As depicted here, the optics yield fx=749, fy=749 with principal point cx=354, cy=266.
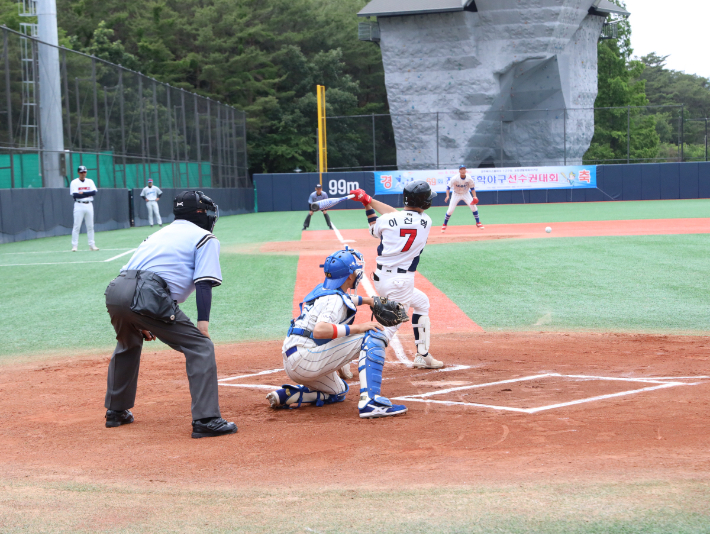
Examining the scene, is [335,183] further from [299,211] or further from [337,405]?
[337,405]

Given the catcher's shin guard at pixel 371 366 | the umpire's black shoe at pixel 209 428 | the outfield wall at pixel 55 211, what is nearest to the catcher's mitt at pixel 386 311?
the catcher's shin guard at pixel 371 366

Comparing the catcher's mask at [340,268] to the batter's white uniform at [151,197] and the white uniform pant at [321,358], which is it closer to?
the white uniform pant at [321,358]

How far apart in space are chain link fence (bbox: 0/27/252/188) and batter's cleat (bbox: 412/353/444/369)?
20003mm

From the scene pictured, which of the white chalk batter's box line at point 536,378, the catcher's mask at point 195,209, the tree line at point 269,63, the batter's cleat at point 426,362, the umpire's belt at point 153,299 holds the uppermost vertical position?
the tree line at point 269,63

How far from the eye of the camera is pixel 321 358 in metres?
5.72

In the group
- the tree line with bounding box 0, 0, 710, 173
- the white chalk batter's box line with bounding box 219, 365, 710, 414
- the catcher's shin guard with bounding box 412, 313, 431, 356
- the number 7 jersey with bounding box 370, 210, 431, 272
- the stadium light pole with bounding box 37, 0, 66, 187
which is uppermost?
the tree line with bounding box 0, 0, 710, 173

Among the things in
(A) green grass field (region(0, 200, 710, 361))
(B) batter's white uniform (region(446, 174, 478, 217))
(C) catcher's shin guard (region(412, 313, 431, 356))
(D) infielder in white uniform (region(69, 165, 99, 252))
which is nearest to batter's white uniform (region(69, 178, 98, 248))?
(D) infielder in white uniform (region(69, 165, 99, 252))

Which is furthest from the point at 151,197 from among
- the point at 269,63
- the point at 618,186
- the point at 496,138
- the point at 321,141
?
the point at 269,63

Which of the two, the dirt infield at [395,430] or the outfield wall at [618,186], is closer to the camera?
the dirt infield at [395,430]

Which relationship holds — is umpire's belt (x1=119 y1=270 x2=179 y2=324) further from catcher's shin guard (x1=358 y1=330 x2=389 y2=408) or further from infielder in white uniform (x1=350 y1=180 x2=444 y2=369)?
infielder in white uniform (x1=350 y1=180 x2=444 y2=369)

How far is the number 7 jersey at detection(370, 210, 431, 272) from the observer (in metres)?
6.94

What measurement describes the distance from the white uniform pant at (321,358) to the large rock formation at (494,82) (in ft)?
142

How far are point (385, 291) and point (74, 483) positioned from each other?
139 inches

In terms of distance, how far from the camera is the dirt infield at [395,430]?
434 cm
